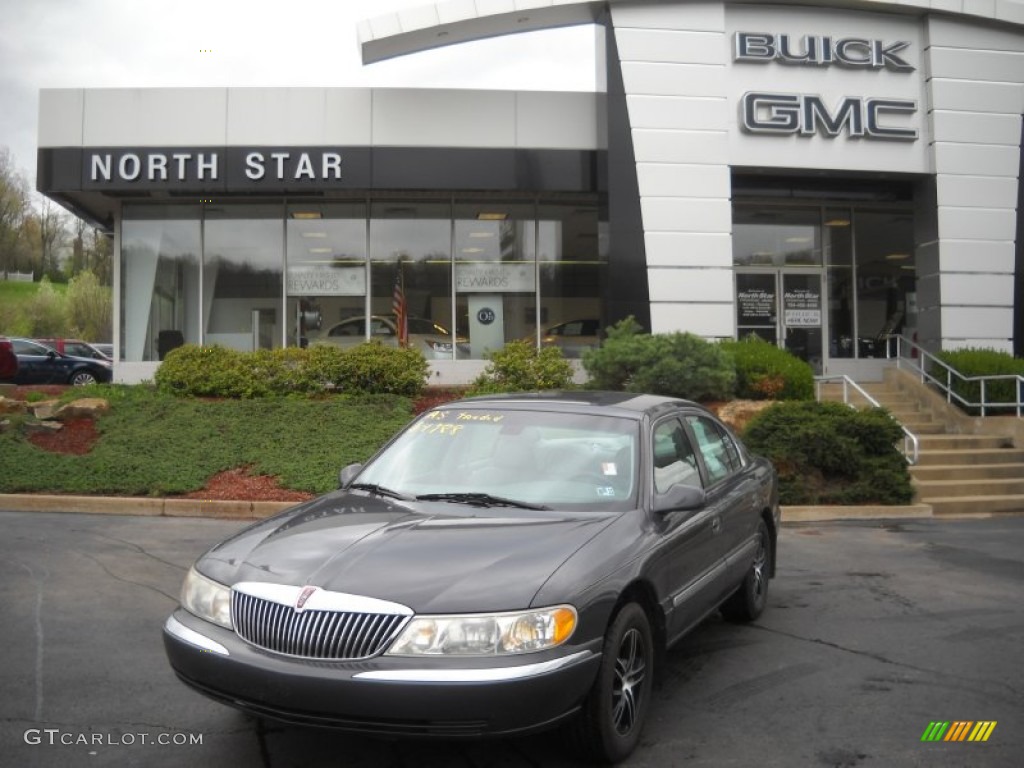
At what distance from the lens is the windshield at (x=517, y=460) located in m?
4.55

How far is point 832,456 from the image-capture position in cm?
1136

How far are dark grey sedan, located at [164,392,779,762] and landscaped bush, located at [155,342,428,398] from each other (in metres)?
9.50

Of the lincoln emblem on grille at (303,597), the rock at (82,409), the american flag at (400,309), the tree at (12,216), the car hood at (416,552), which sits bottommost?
the lincoln emblem on grille at (303,597)

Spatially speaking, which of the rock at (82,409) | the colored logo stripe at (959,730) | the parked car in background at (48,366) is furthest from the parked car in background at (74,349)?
the colored logo stripe at (959,730)

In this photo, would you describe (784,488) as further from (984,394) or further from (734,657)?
(734,657)

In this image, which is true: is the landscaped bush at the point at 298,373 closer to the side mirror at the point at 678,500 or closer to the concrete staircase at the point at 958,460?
the concrete staircase at the point at 958,460

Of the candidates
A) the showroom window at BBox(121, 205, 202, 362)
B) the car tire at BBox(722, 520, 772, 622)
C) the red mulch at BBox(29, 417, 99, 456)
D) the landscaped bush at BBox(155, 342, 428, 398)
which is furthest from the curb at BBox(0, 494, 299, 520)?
the showroom window at BBox(121, 205, 202, 362)

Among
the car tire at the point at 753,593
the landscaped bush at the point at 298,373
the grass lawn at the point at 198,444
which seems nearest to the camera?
the car tire at the point at 753,593

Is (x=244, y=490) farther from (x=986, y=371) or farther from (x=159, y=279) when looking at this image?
(x=986, y=371)

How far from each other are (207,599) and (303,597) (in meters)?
0.59

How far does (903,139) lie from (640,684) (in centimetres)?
1534

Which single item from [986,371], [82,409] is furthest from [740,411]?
[82,409]

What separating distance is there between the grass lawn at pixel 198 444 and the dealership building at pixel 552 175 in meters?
4.27

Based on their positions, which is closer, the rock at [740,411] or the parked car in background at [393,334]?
the rock at [740,411]
